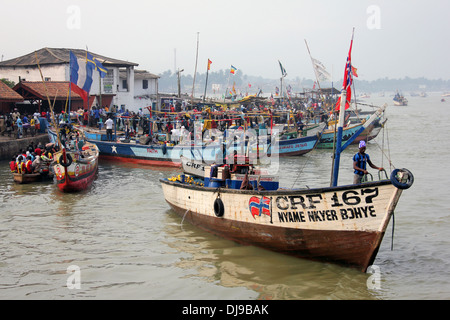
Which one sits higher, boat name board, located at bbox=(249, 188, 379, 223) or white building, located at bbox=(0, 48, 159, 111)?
white building, located at bbox=(0, 48, 159, 111)

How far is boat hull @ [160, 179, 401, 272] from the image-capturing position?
8.98m

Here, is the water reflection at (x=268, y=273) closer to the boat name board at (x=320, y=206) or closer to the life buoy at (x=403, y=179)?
the boat name board at (x=320, y=206)

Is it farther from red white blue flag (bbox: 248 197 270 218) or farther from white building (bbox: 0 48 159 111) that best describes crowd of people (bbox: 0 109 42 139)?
red white blue flag (bbox: 248 197 270 218)

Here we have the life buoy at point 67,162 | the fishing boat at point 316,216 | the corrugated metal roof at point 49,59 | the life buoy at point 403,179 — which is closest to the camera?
the life buoy at point 403,179

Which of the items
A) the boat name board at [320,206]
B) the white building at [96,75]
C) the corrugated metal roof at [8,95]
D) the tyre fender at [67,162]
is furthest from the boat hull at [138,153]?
the boat name board at [320,206]

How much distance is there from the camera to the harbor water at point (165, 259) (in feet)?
30.7

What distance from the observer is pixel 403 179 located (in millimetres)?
8305

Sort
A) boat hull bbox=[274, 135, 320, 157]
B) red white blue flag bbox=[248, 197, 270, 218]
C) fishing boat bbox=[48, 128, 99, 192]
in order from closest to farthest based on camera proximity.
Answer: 1. red white blue flag bbox=[248, 197, 270, 218]
2. fishing boat bbox=[48, 128, 99, 192]
3. boat hull bbox=[274, 135, 320, 157]

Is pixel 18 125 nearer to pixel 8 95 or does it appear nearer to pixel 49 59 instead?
pixel 8 95

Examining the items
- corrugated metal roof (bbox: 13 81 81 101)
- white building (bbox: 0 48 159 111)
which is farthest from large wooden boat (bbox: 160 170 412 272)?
white building (bbox: 0 48 159 111)

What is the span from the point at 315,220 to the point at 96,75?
33.9m

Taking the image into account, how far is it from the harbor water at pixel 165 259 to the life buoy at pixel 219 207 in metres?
0.89

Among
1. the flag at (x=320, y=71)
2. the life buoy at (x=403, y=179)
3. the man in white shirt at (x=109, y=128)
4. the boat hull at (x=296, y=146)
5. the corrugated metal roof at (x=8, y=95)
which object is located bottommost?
the boat hull at (x=296, y=146)
